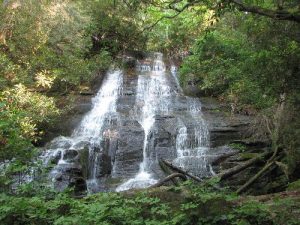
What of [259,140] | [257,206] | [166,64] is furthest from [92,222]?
[166,64]

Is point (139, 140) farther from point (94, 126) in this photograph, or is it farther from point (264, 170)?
point (264, 170)

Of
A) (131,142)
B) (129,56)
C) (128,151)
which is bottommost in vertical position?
(128,151)

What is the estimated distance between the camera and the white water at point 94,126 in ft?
42.6

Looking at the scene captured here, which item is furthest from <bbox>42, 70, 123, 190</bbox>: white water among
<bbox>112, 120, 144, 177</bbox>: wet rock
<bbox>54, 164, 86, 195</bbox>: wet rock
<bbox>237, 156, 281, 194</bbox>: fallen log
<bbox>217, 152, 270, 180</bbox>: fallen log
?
<bbox>237, 156, 281, 194</bbox>: fallen log

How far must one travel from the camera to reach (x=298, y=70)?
7742mm

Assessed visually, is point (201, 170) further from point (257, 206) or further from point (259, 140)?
point (257, 206)

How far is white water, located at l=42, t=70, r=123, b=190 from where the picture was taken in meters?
13.0

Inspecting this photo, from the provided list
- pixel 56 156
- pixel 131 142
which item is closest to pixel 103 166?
pixel 131 142

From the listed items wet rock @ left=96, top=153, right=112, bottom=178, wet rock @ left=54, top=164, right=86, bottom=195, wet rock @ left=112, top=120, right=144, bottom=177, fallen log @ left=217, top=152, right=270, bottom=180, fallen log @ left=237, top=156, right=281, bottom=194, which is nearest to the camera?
fallen log @ left=237, top=156, right=281, bottom=194

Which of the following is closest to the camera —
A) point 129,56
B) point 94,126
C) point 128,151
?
point 128,151

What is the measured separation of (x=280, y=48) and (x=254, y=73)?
76 centimetres

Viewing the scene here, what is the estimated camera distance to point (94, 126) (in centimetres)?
1545

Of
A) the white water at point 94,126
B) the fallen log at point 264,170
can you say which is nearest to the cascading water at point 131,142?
the white water at point 94,126

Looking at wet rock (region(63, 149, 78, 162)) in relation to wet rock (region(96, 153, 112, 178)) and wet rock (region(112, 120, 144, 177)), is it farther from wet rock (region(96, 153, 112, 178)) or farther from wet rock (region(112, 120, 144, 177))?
wet rock (region(112, 120, 144, 177))
